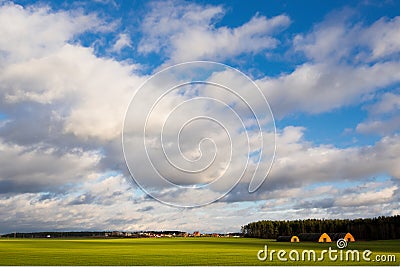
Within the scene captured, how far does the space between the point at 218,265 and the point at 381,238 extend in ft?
486

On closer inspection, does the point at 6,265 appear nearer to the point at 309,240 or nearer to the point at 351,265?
the point at 351,265

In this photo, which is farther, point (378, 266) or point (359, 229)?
point (359, 229)

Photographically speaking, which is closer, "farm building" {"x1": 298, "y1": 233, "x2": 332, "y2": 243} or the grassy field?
the grassy field

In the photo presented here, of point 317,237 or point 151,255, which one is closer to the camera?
point 151,255

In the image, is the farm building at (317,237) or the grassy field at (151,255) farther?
the farm building at (317,237)

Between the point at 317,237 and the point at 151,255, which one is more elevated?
the point at 151,255

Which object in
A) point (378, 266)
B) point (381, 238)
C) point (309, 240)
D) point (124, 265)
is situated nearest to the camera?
point (378, 266)

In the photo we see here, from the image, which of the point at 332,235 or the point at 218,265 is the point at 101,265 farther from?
the point at 332,235

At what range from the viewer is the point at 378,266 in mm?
40156

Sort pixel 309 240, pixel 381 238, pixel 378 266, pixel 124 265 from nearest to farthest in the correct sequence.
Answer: pixel 378 266
pixel 124 265
pixel 309 240
pixel 381 238

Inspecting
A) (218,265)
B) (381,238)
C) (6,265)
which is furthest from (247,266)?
(381,238)

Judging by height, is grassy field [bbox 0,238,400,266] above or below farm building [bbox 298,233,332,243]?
above

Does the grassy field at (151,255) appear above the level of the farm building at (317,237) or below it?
above

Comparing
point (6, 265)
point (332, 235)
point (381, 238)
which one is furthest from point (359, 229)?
point (6, 265)
